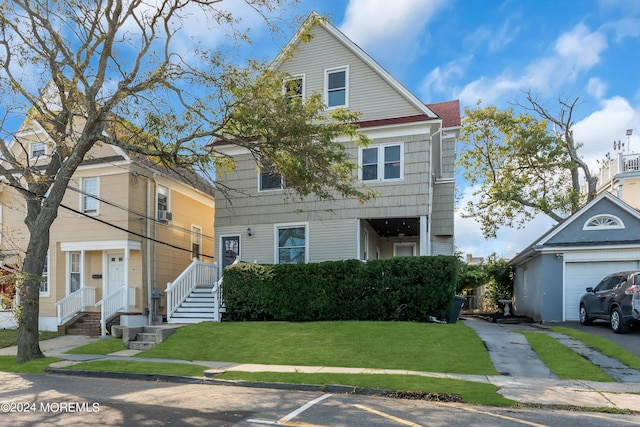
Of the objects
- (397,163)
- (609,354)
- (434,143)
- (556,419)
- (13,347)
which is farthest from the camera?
(434,143)

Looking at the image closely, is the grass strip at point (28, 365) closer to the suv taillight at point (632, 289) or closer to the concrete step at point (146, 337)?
the concrete step at point (146, 337)

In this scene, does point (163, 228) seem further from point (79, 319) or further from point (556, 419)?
point (556, 419)

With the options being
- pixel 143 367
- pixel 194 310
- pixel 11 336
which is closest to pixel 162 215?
pixel 194 310

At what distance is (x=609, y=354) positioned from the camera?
33.2 ft

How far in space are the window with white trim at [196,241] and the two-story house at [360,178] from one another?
4397 millimetres

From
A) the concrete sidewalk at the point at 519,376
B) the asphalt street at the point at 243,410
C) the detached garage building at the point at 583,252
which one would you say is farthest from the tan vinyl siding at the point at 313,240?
the asphalt street at the point at 243,410

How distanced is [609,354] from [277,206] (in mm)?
10941

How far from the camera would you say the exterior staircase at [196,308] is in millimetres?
15594

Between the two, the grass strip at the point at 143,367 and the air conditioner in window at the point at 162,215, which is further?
the air conditioner in window at the point at 162,215

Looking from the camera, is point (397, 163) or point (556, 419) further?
point (397, 163)

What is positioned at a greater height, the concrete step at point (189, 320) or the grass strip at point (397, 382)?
the grass strip at point (397, 382)

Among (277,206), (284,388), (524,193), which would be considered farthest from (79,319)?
(524,193)

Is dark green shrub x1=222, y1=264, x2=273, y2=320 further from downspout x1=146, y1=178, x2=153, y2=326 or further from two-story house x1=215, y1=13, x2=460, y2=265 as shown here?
downspout x1=146, y1=178, x2=153, y2=326

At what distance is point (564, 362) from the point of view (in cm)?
962
